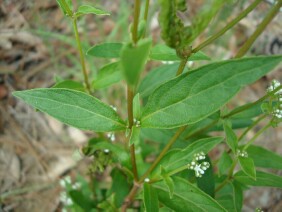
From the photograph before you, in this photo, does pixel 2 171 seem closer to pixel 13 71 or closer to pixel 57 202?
pixel 57 202

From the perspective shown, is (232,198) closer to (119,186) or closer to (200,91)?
(119,186)

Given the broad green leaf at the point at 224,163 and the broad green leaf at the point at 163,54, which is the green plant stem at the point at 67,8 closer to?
the broad green leaf at the point at 163,54

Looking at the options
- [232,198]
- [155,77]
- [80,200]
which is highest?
[155,77]

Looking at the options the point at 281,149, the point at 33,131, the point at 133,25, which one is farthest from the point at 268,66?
the point at 33,131

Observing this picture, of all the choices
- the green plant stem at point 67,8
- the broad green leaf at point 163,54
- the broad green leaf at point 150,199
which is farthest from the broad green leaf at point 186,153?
the green plant stem at point 67,8

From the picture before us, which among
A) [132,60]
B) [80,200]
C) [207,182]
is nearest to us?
[132,60]

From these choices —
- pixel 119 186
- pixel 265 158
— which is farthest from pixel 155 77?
pixel 265 158
